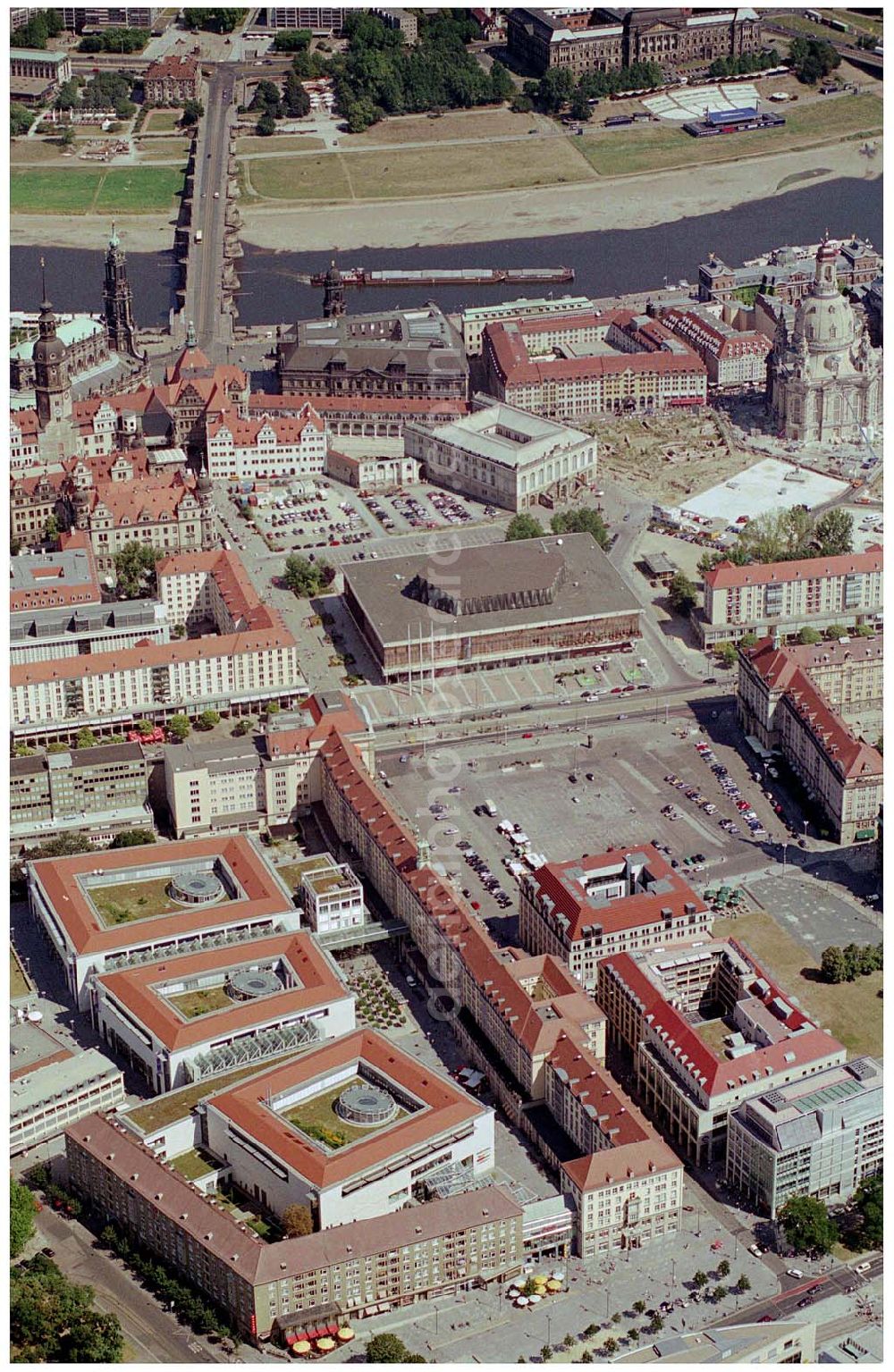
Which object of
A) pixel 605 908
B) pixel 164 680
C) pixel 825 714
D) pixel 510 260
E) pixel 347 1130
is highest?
pixel 510 260

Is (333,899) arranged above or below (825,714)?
below

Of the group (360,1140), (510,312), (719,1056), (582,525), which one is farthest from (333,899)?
(510,312)

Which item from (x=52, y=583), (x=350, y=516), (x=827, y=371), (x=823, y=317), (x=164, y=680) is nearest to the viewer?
(x=164, y=680)

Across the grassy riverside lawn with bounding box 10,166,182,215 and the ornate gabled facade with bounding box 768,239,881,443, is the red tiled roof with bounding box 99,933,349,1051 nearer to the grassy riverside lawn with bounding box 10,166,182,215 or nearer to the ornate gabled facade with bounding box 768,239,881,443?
the ornate gabled facade with bounding box 768,239,881,443

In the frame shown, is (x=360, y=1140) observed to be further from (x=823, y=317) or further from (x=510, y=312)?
(x=510, y=312)

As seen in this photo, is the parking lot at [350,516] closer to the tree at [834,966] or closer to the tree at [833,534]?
the tree at [833,534]

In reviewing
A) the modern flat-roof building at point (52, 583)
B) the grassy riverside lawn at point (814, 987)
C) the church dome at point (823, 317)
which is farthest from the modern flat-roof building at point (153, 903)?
the church dome at point (823, 317)

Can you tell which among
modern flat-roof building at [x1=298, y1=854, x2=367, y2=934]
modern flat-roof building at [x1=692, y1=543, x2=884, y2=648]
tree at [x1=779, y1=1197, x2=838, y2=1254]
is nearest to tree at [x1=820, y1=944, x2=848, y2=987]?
tree at [x1=779, y1=1197, x2=838, y2=1254]
